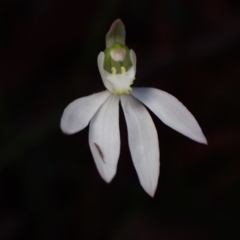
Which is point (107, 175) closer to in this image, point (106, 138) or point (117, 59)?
point (106, 138)

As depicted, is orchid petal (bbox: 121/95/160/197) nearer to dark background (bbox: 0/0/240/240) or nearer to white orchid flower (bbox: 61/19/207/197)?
white orchid flower (bbox: 61/19/207/197)

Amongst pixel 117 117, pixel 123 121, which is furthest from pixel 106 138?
pixel 123 121

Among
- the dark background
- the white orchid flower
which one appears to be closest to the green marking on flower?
the white orchid flower

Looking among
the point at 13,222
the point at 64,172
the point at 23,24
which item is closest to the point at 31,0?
the point at 23,24

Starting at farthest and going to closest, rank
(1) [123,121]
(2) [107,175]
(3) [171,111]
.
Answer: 1. (1) [123,121]
2. (3) [171,111]
3. (2) [107,175]

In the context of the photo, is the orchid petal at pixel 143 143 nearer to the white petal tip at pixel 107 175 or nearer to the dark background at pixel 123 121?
the white petal tip at pixel 107 175

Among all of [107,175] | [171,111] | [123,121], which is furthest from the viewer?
[123,121]

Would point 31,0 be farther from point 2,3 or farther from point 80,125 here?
point 80,125
